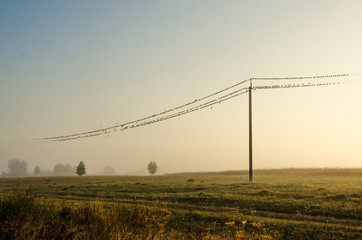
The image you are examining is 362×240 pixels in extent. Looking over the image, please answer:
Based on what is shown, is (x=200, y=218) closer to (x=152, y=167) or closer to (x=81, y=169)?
(x=81, y=169)

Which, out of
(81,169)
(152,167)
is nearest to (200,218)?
(81,169)

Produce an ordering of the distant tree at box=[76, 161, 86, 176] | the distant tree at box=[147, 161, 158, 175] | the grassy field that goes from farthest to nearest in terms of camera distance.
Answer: the distant tree at box=[147, 161, 158, 175], the distant tree at box=[76, 161, 86, 176], the grassy field

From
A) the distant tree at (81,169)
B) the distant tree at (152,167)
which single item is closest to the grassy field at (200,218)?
the distant tree at (81,169)

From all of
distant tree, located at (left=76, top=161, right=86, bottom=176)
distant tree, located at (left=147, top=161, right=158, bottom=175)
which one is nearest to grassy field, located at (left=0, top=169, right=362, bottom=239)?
distant tree, located at (left=76, top=161, right=86, bottom=176)

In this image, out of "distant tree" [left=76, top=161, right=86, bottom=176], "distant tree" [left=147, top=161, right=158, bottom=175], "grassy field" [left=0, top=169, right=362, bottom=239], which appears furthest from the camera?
"distant tree" [left=147, top=161, right=158, bottom=175]

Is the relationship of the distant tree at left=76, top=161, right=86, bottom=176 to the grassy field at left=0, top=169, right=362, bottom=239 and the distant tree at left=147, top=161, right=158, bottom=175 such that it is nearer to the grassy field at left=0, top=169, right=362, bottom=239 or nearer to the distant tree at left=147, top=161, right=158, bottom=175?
the distant tree at left=147, top=161, right=158, bottom=175

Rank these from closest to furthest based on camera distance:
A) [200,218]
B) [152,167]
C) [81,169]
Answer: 1. [200,218]
2. [81,169]
3. [152,167]

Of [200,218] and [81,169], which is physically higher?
[200,218]

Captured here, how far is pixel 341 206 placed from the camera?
21.5 m

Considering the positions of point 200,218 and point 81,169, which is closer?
point 200,218

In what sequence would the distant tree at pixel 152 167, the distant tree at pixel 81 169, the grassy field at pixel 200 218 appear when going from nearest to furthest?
the grassy field at pixel 200 218 → the distant tree at pixel 81 169 → the distant tree at pixel 152 167

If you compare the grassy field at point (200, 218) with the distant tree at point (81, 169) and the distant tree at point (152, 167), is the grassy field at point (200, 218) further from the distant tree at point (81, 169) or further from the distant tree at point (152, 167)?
the distant tree at point (152, 167)

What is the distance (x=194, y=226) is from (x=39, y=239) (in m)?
8.43

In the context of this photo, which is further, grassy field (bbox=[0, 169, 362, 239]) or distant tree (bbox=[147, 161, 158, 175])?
distant tree (bbox=[147, 161, 158, 175])
